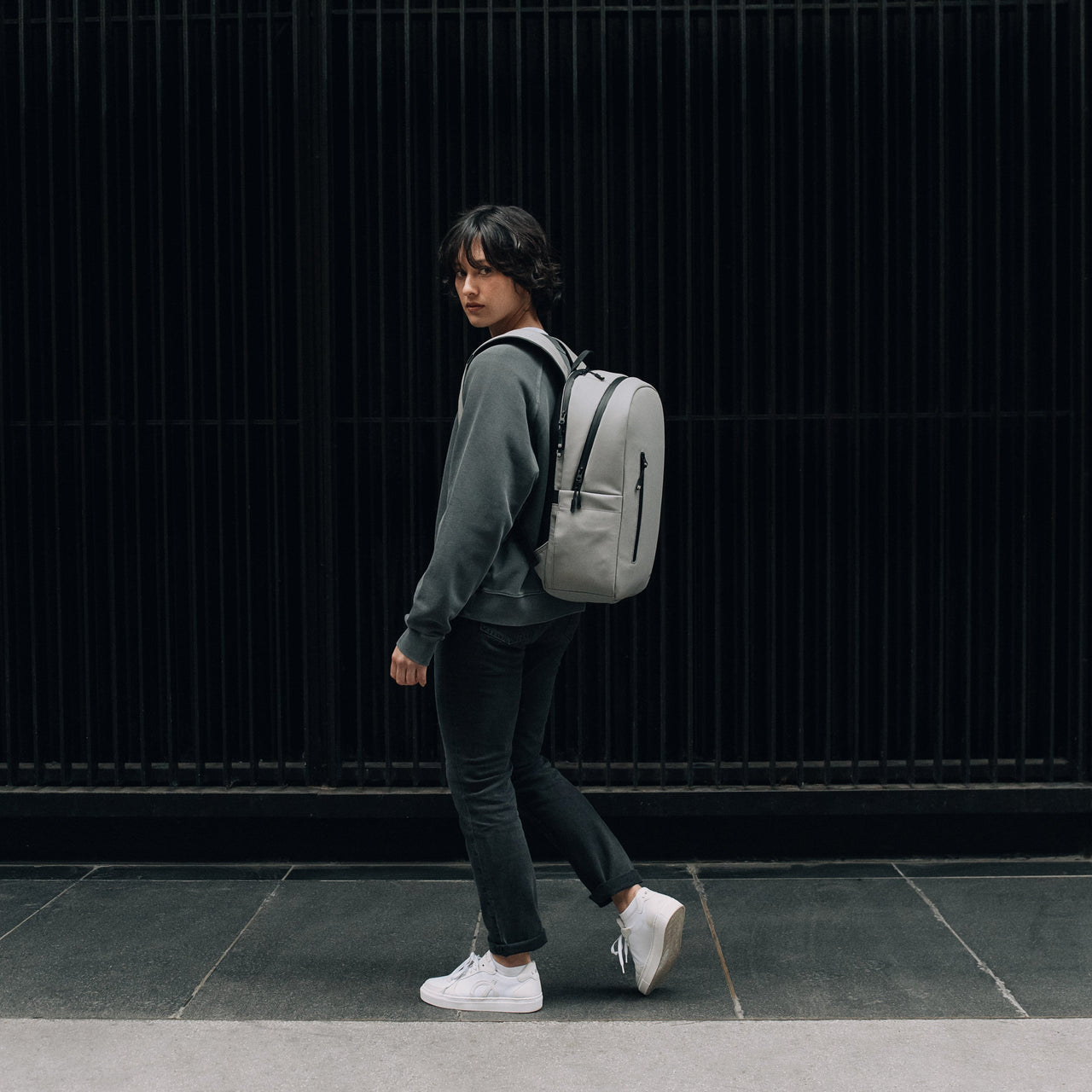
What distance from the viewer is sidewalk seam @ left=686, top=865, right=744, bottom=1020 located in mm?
3275

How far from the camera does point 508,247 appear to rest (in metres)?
3.08

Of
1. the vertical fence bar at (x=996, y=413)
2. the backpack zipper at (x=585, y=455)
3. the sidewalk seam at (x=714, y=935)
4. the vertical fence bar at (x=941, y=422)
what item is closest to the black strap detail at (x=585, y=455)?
the backpack zipper at (x=585, y=455)

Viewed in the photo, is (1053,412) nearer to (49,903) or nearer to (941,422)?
(941,422)

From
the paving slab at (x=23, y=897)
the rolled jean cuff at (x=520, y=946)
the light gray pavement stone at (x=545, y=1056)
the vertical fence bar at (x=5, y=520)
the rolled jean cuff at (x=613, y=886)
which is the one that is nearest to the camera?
the light gray pavement stone at (x=545, y=1056)

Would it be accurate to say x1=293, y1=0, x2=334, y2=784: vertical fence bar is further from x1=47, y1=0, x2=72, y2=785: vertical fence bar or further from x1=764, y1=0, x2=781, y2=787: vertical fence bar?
x1=764, y1=0, x2=781, y2=787: vertical fence bar

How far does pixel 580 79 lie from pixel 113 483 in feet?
7.11

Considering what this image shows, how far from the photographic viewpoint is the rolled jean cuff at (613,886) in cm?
329

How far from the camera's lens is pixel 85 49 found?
4453 millimetres

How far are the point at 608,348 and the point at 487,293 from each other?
130 centimetres

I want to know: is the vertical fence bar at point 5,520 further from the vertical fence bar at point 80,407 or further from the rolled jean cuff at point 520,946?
the rolled jean cuff at point 520,946

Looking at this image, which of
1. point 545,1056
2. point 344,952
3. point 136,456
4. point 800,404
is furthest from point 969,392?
point 136,456

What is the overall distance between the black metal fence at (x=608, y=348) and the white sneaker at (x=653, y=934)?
1.16m

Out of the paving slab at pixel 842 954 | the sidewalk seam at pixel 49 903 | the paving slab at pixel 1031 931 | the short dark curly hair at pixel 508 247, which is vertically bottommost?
the paving slab at pixel 1031 931

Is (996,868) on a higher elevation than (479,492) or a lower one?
lower
